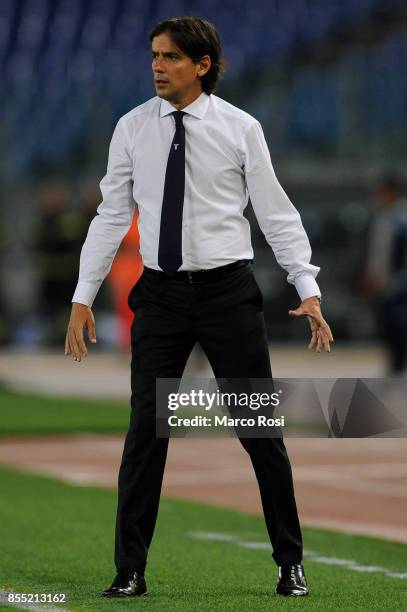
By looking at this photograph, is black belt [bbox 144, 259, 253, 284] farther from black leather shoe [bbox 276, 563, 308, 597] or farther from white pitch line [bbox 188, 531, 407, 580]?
white pitch line [bbox 188, 531, 407, 580]

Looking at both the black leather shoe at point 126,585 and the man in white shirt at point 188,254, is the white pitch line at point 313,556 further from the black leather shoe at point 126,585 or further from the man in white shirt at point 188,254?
the black leather shoe at point 126,585

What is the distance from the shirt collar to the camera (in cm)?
502

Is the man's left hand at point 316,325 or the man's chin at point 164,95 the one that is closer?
the man's left hand at point 316,325

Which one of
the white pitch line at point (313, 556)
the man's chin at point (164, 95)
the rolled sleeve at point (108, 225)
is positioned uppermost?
the man's chin at point (164, 95)

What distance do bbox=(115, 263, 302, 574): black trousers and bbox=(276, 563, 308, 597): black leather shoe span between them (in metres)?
0.03

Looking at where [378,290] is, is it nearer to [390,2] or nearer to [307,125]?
[307,125]

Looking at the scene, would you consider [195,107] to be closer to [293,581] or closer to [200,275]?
[200,275]

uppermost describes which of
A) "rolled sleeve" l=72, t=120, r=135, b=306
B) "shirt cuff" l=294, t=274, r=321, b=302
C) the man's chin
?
the man's chin

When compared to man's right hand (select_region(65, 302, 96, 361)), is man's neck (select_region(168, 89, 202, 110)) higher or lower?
higher

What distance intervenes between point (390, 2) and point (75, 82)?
7102 millimetres

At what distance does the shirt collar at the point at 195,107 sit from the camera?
502 centimetres

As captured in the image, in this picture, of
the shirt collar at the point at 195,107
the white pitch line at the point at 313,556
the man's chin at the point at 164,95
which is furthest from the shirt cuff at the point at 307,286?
the white pitch line at the point at 313,556

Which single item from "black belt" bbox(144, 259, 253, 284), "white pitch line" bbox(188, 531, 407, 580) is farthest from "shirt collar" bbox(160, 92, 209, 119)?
"white pitch line" bbox(188, 531, 407, 580)

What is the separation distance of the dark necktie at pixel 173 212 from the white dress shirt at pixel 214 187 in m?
0.02
